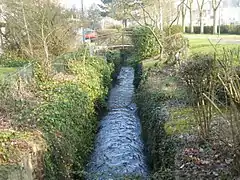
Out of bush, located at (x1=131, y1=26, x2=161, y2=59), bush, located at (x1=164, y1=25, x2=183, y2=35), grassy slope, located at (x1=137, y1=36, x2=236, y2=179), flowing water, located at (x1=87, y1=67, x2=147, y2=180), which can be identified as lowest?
flowing water, located at (x1=87, y1=67, x2=147, y2=180)

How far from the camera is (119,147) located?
14.5m

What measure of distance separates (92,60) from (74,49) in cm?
175

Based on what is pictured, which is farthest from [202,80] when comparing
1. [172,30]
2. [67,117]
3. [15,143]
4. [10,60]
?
[172,30]

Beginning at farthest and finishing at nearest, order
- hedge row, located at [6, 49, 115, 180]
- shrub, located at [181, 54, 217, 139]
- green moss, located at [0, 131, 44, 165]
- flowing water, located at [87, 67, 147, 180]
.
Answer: flowing water, located at [87, 67, 147, 180]
hedge row, located at [6, 49, 115, 180]
shrub, located at [181, 54, 217, 139]
green moss, located at [0, 131, 44, 165]

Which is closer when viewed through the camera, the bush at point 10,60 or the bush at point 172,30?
the bush at point 10,60

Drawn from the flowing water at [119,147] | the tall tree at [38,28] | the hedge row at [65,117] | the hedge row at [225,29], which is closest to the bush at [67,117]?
the hedge row at [65,117]

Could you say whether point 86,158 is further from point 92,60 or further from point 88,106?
point 92,60

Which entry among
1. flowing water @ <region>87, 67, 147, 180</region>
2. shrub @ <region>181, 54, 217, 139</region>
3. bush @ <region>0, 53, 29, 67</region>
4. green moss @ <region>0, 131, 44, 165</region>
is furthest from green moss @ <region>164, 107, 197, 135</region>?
bush @ <region>0, 53, 29, 67</region>

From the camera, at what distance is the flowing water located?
11.8 metres

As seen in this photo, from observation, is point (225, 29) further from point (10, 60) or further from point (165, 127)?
point (165, 127)

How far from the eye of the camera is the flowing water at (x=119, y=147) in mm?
11844

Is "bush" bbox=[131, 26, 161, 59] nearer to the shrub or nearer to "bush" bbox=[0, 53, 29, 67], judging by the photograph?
"bush" bbox=[0, 53, 29, 67]

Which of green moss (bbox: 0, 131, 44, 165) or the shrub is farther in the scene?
the shrub

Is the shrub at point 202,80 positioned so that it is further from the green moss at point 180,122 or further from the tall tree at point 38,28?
the tall tree at point 38,28
